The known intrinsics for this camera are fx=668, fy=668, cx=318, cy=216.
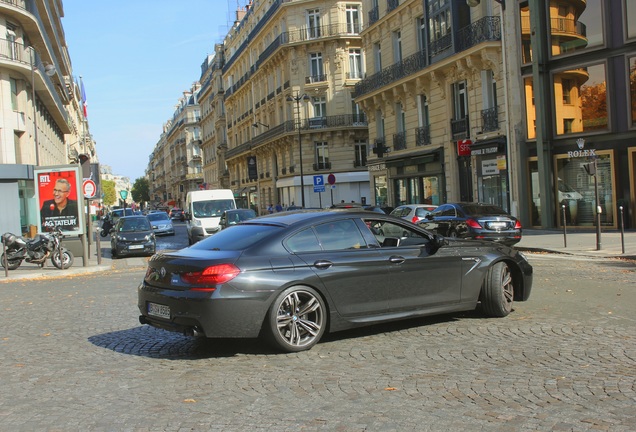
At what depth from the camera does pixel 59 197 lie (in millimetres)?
22109

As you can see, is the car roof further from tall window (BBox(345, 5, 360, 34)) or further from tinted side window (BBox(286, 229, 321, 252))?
tall window (BBox(345, 5, 360, 34))

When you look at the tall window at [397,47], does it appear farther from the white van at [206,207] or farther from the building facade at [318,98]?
the building facade at [318,98]

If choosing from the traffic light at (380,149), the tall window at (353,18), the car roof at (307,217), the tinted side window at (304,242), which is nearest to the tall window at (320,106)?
the tall window at (353,18)

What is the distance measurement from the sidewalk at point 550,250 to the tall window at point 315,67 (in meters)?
36.0

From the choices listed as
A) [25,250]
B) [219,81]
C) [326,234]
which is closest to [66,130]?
[219,81]

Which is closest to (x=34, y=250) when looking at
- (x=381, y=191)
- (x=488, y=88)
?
(x=488, y=88)

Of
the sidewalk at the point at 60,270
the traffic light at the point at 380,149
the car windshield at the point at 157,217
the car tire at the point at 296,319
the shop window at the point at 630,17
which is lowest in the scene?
the sidewalk at the point at 60,270

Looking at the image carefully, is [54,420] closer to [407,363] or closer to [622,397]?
[407,363]

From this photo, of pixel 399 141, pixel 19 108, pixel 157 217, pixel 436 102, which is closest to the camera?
pixel 436 102

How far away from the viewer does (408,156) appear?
36.1 metres

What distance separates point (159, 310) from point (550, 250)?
14.4 metres

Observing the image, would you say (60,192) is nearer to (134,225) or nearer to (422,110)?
(134,225)

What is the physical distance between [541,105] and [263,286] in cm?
2261

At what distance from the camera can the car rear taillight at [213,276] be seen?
643 cm
